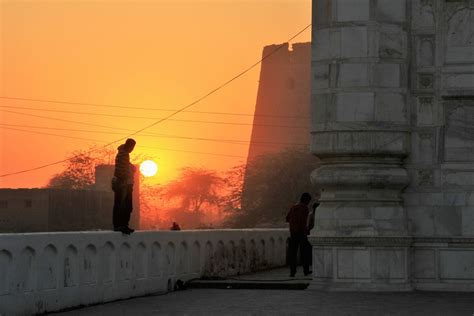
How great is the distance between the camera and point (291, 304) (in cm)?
1639

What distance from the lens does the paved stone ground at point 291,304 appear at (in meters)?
15.3

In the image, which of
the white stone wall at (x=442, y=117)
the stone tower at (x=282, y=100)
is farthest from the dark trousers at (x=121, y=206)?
the stone tower at (x=282, y=100)

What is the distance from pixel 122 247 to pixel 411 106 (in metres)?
5.42

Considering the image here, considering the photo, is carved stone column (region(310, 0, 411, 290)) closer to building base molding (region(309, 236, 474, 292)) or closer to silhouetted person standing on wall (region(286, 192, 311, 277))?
building base molding (region(309, 236, 474, 292))

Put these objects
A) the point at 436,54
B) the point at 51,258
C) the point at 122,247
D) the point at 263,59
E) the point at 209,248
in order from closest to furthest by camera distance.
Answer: the point at 51,258
the point at 122,247
the point at 436,54
the point at 209,248
the point at 263,59

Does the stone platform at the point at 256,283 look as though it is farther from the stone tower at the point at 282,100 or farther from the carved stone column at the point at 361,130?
the stone tower at the point at 282,100

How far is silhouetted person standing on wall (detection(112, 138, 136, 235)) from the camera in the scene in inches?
731

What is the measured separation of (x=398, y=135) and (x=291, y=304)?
4.21m

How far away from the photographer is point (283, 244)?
95.4ft

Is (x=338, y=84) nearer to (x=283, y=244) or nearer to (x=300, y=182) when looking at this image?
(x=283, y=244)

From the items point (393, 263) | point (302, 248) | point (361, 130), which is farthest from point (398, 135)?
point (302, 248)

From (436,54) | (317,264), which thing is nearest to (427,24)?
(436,54)

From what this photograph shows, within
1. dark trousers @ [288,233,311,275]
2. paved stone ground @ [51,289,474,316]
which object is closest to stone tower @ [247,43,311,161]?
dark trousers @ [288,233,311,275]

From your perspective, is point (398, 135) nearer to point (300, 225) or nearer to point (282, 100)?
point (300, 225)
